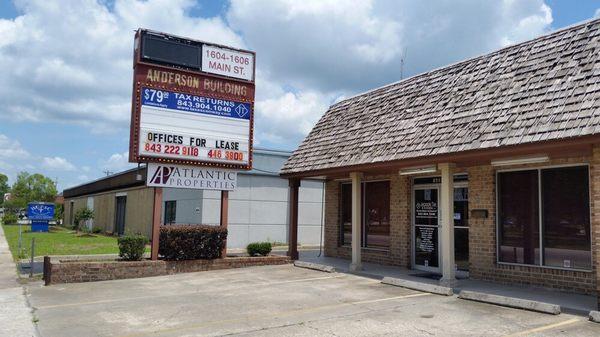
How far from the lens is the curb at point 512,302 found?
8453 millimetres

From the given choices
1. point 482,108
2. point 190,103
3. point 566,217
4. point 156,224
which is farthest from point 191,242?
point 566,217

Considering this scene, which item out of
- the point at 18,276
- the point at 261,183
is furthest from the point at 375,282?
the point at 261,183

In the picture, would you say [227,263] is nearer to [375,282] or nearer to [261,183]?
[375,282]

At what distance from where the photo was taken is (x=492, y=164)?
10.7 metres

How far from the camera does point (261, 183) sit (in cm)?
2470

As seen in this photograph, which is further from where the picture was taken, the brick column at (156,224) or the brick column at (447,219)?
the brick column at (156,224)

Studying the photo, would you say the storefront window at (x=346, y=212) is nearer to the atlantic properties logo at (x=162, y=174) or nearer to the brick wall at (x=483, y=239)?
the brick wall at (x=483, y=239)

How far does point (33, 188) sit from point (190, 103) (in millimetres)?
96239

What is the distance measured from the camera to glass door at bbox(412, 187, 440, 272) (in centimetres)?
1356

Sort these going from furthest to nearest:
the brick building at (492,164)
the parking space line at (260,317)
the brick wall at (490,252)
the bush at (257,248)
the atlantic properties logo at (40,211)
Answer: the atlantic properties logo at (40,211), the bush at (257,248), the brick wall at (490,252), the brick building at (492,164), the parking space line at (260,317)

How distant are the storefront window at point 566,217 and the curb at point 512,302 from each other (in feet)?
6.13

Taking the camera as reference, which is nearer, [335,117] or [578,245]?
[578,245]

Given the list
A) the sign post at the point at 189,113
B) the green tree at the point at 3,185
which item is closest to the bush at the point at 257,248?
the sign post at the point at 189,113

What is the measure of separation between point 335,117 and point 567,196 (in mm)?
8579
